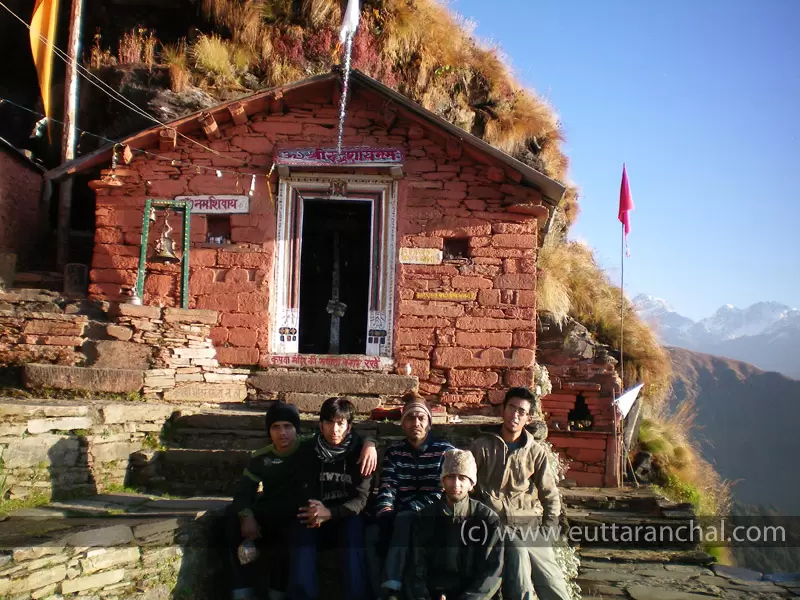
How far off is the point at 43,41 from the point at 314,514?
41.6 feet

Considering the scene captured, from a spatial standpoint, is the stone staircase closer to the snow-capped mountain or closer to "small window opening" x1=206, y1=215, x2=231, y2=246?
"small window opening" x1=206, y1=215, x2=231, y2=246

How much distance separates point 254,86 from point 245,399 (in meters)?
6.86

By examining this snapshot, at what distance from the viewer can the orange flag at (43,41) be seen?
13.3 metres

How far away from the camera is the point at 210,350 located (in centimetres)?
927

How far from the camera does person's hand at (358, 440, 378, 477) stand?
4.96 metres

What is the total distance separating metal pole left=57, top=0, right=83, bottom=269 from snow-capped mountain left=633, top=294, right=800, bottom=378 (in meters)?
40.9

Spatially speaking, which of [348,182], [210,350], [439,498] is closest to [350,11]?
[348,182]

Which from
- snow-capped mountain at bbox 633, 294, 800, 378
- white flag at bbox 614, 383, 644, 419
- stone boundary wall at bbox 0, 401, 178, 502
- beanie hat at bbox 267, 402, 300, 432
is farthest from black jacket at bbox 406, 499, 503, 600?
snow-capped mountain at bbox 633, 294, 800, 378

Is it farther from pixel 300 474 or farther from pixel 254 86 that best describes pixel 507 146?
pixel 300 474

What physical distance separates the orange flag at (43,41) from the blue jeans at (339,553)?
1208 cm

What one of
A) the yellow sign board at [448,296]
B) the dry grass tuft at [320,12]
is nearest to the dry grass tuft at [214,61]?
the dry grass tuft at [320,12]

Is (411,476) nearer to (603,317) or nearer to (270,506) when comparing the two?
(270,506)

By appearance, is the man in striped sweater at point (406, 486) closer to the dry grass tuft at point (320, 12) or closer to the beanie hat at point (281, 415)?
the beanie hat at point (281, 415)

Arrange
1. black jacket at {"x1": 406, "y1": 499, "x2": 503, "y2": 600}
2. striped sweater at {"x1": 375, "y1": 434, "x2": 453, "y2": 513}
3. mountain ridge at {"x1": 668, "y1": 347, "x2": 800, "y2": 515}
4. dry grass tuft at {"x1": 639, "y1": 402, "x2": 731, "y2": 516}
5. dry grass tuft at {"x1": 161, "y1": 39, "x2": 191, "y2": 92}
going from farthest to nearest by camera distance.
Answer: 1. mountain ridge at {"x1": 668, "y1": 347, "x2": 800, "y2": 515}
2. dry grass tuft at {"x1": 639, "y1": 402, "x2": 731, "y2": 516}
3. dry grass tuft at {"x1": 161, "y1": 39, "x2": 191, "y2": 92}
4. striped sweater at {"x1": 375, "y1": 434, "x2": 453, "y2": 513}
5. black jacket at {"x1": 406, "y1": 499, "x2": 503, "y2": 600}
